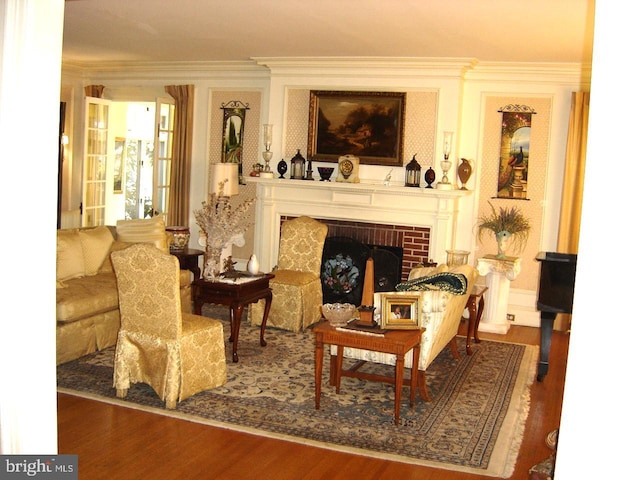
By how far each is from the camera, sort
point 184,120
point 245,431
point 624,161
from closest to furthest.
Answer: point 624,161
point 245,431
point 184,120

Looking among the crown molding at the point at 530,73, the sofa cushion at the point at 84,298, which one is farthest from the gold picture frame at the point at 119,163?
the crown molding at the point at 530,73

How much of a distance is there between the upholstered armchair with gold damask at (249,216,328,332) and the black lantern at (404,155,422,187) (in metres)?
1.18

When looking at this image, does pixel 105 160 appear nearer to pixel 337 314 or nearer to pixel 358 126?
pixel 358 126

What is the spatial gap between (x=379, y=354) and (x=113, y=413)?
6.07ft

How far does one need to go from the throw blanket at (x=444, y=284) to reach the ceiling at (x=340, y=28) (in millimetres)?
1941

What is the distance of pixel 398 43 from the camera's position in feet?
22.1

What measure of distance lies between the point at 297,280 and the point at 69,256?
85.4 inches

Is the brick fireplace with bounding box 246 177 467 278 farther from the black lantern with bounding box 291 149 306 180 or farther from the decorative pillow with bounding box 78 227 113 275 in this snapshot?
the decorative pillow with bounding box 78 227 113 275

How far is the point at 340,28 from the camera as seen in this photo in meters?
6.15

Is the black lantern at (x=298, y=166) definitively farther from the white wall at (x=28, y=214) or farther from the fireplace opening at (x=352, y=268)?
the white wall at (x=28, y=214)

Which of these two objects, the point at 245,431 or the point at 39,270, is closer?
the point at 39,270

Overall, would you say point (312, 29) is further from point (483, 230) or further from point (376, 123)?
point (483, 230)

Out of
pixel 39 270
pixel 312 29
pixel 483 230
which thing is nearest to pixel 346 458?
pixel 39 270

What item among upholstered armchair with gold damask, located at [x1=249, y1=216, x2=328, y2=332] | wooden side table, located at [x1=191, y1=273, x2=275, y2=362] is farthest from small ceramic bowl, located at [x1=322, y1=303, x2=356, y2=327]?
upholstered armchair with gold damask, located at [x1=249, y1=216, x2=328, y2=332]
